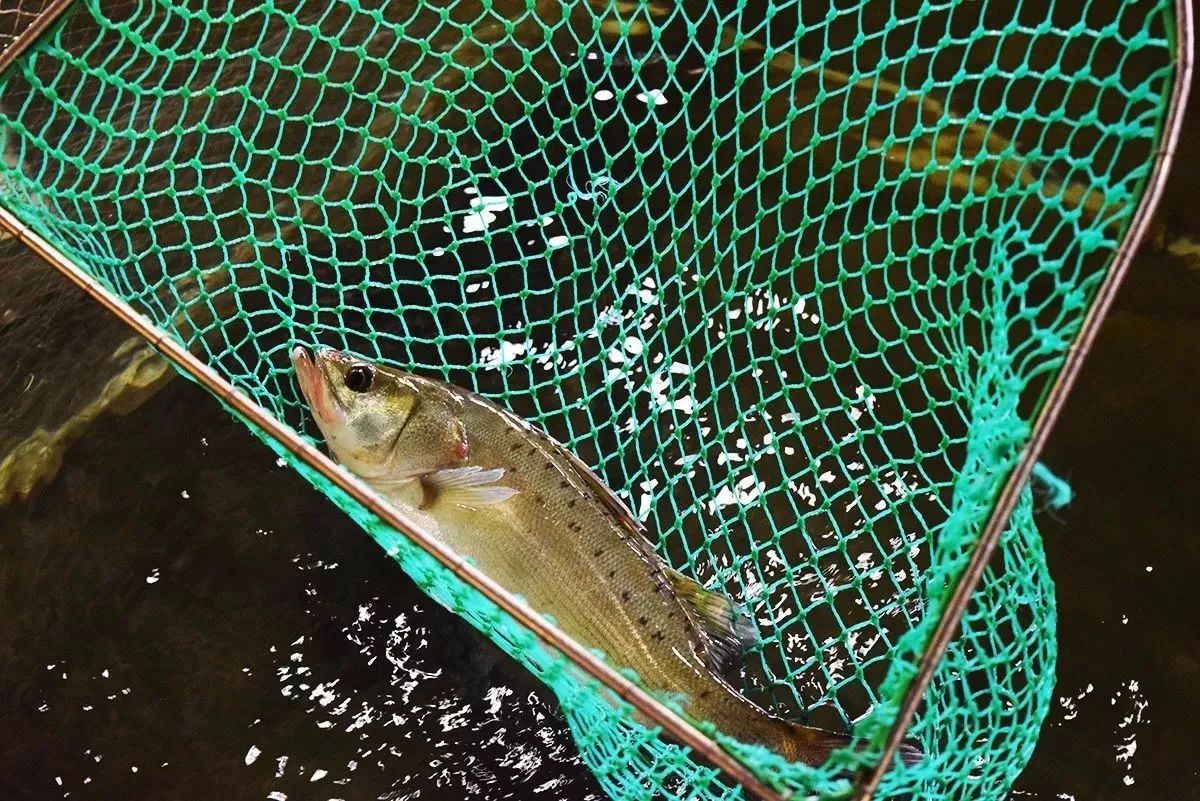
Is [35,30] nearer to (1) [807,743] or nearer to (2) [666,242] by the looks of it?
(2) [666,242]

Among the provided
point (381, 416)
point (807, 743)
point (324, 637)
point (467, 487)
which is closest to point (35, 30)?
point (381, 416)

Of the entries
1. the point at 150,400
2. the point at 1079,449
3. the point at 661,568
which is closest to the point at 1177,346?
the point at 1079,449

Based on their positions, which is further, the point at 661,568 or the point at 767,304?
the point at 767,304

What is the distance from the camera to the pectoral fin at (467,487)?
7.66ft

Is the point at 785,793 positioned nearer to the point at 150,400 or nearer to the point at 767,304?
the point at 767,304

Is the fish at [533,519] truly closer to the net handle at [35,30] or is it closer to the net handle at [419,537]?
the net handle at [419,537]

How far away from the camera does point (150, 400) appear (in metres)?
3.04

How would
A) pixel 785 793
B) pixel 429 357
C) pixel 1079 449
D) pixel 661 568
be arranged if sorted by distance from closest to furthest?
pixel 785 793 → pixel 661 568 → pixel 1079 449 → pixel 429 357

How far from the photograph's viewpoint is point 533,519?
7.64ft

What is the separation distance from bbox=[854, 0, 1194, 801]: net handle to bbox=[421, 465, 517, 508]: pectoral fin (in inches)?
43.1

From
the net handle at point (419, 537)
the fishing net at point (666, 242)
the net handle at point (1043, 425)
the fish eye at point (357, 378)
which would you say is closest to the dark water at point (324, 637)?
the fishing net at point (666, 242)

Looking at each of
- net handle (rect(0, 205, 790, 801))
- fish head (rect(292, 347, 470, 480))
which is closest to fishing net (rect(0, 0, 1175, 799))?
fish head (rect(292, 347, 470, 480))

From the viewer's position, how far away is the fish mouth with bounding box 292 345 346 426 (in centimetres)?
234

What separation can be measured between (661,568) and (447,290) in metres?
1.18
